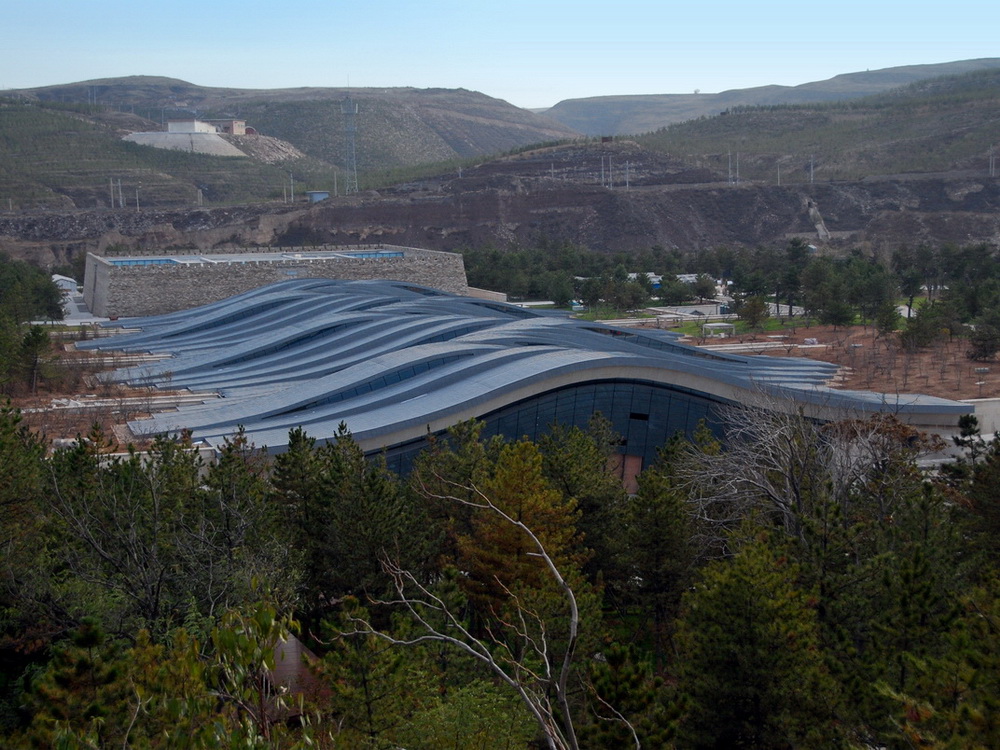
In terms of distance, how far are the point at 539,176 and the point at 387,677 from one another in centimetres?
9460

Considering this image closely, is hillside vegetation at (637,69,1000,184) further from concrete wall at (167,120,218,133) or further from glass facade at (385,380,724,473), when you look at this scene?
glass facade at (385,380,724,473)

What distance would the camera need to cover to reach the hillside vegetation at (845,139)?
10600 centimetres

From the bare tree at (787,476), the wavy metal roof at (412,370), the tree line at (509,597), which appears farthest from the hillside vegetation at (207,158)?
the bare tree at (787,476)

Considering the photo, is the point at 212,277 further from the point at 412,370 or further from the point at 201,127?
the point at 201,127

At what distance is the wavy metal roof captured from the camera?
26734 mm

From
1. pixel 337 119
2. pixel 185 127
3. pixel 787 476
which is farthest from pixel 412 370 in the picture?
pixel 337 119

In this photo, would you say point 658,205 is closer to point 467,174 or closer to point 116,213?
point 467,174

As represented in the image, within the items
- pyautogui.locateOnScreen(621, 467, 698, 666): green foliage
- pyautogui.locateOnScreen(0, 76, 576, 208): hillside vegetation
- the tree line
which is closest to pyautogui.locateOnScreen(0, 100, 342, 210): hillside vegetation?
pyautogui.locateOnScreen(0, 76, 576, 208): hillside vegetation

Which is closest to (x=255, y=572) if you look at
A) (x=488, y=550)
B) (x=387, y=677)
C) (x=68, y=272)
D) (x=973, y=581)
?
(x=387, y=677)

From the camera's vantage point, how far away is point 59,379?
38375 millimetres

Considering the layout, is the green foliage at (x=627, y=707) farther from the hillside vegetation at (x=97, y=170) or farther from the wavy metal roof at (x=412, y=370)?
the hillside vegetation at (x=97, y=170)

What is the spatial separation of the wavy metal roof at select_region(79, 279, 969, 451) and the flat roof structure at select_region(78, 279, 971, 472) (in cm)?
5

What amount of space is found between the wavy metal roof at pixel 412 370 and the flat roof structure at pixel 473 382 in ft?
0.18

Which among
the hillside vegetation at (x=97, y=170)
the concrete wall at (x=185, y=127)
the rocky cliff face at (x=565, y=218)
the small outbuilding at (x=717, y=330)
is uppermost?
the concrete wall at (x=185, y=127)
